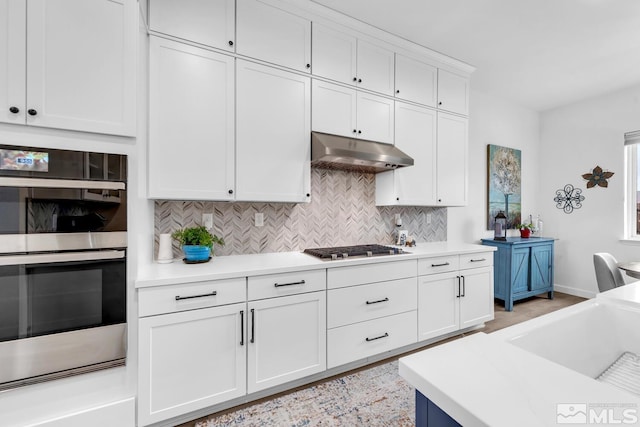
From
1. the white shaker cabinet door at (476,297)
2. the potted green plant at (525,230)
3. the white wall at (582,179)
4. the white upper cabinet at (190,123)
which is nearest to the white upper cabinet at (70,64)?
the white upper cabinet at (190,123)

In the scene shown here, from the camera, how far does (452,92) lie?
3201 mm

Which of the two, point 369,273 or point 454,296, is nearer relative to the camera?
point 369,273

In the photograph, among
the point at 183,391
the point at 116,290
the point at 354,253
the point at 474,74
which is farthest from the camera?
the point at 474,74

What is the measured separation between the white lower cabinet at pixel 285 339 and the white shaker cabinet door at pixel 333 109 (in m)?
1.35

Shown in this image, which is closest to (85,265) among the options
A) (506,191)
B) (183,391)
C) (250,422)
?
(183,391)

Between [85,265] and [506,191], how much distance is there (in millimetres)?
4856

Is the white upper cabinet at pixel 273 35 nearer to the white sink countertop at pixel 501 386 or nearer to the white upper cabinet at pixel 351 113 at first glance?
the white upper cabinet at pixel 351 113

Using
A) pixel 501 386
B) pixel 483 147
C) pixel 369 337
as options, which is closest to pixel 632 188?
pixel 483 147

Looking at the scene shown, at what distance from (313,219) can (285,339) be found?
1137 mm

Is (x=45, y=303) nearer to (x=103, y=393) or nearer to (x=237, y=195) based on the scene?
(x=103, y=393)

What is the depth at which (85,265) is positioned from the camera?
57.0 inches

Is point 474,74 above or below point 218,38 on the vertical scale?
above

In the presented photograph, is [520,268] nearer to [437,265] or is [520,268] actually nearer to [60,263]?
[437,265]

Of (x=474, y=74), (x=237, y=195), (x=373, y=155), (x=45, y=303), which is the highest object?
(x=474, y=74)
